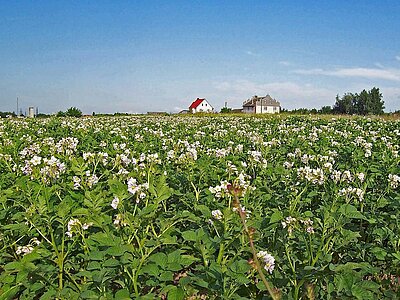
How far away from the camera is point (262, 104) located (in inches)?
3868

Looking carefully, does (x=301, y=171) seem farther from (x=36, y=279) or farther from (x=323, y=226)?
(x=36, y=279)

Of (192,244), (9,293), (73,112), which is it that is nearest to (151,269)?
(192,244)

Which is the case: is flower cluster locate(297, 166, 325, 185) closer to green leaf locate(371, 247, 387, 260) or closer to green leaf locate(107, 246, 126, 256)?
green leaf locate(371, 247, 387, 260)

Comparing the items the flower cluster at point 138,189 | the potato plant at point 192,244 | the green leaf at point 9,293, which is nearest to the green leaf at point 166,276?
the potato plant at point 192,244

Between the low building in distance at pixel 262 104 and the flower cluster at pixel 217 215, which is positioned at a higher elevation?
the low building in distance at pixel 262 104

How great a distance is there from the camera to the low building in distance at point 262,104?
319 feet

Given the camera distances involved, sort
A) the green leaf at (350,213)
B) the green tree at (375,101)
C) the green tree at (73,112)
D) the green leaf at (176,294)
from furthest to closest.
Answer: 1. the green tree at (375,101)
2. the green tree at (73,112)
3. the green leaf at (350,213)
4. the green leaf at (176,294)

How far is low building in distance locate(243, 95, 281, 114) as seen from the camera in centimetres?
9731

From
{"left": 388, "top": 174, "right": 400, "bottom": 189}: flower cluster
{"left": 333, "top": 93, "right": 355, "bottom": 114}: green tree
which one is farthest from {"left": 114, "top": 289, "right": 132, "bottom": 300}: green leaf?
{"left": 333, "top": 93, "right": 355, "bottom": 114}: green tree

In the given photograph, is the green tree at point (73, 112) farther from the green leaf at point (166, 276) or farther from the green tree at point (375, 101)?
the green tree at point (375, 101)

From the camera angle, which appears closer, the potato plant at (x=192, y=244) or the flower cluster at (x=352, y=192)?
the potato plant at (x=192, y=244)

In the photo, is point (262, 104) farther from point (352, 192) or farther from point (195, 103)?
point (352, 192)

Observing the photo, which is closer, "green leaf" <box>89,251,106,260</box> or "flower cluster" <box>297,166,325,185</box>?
"green leaf" <box>89,251,106,260</box>

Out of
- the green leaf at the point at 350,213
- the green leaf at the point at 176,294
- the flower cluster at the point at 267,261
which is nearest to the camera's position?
the green leaf at the point at 176,294
